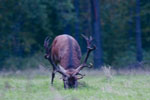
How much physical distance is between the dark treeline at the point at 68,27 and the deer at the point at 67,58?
513 inches

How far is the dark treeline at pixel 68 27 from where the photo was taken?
3312 centimetres

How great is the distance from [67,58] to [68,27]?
2151cm

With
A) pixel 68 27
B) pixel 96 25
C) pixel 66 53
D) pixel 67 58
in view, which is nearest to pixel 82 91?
pixel 67 58

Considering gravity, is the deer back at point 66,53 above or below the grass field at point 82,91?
above

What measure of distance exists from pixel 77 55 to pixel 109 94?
10.9 feet

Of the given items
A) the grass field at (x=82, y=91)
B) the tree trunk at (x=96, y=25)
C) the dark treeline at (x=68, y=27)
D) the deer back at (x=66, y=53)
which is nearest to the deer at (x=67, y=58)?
the deer back at (x=66, y=53)

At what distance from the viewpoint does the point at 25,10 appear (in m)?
33.0

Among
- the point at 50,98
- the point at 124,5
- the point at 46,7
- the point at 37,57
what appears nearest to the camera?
the point at 50,98

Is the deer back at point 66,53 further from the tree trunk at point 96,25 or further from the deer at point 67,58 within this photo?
the tree trunk at point 96,25

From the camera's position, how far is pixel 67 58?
14844 mm

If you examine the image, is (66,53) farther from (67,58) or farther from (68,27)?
(68,27)

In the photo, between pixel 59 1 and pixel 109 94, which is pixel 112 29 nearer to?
pixel 59 1

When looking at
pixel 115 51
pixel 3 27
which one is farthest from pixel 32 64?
pixel 115 51

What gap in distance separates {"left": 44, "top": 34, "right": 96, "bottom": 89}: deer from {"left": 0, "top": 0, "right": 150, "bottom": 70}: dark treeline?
42.8 ft
